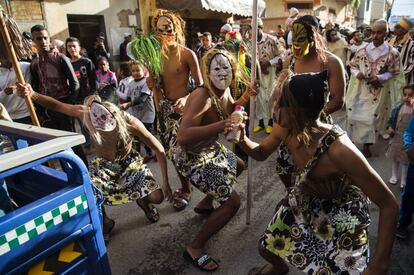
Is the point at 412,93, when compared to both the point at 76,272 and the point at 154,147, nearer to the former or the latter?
the point at 154,147

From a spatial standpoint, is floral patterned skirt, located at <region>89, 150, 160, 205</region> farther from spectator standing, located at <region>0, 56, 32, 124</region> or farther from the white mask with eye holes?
spectator standing, located at <region>0, 56, 32, 124</region>

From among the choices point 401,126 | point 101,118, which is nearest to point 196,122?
point 101,118

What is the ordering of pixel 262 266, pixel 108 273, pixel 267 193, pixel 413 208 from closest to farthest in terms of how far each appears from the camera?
1. pixel 108 273
2. pixel 262 266
3. pixel 413 208
4. pixel 267 193

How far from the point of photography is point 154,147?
2812 mm

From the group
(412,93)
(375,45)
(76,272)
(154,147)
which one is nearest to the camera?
(76,272)

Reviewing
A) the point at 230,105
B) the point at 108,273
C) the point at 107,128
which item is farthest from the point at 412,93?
the point at 108,273

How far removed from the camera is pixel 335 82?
109 inches

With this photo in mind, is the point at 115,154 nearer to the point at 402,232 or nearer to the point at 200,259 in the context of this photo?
the point at 200,259

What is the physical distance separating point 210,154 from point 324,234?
108cm

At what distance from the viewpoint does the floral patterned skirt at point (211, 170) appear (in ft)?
8.11

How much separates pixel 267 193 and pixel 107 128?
75.6 inches

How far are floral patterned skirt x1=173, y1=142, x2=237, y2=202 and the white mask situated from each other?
61 centimetres

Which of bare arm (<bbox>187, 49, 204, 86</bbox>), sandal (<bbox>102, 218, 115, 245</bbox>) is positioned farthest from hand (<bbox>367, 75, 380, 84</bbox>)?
sandal (<bbox>102, 218, 115, 245</bbox>)

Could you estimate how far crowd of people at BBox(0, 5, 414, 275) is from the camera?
169cm
